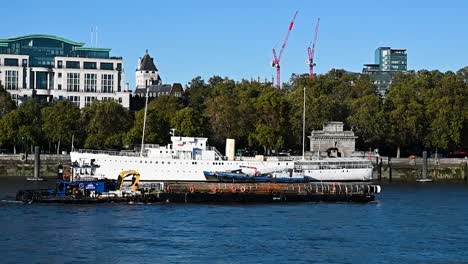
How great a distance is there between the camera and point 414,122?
14638cm

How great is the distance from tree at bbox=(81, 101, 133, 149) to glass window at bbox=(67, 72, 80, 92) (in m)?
30.0

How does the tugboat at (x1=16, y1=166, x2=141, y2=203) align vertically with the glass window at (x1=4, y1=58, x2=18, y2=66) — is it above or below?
below

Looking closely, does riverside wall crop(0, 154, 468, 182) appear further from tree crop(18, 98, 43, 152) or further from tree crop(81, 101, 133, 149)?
tree crop(81, 101, 133, 149)

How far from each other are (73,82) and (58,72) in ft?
11.4

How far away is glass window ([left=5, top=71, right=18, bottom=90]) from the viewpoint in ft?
580

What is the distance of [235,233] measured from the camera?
6694 centimetres

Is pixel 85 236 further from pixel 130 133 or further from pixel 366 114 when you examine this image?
pixel 366 114

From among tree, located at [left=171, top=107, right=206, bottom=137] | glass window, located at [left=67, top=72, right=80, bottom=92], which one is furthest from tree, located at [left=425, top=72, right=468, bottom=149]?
glass window, located at [left=67, top=72, right=80, bottom=92]

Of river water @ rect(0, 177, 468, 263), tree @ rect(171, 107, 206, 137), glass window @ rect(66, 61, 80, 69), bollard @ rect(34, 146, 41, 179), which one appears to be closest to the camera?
river water @ rect(0, 177, 468, 263)

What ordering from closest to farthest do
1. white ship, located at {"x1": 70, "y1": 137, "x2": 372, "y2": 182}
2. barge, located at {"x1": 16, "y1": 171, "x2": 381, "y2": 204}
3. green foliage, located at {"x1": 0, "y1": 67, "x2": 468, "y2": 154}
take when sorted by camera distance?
barge, located at {"x1": 16, "y1": 171, "x2": 381, "y2": 204}
white ship, located at {"x1": 70, "y1": 137, "x2": 372, "y2": 182}
green foliage, located at {"x1": 0, "y1": 67, "x2": 468, "y2": 154}

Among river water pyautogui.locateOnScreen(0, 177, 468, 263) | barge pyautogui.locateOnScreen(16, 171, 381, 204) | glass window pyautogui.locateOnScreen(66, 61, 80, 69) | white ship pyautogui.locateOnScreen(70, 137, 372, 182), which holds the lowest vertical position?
river water pyautogui.locateOnScreen(0, 177, 468, 263)

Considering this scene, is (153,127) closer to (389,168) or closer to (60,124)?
(60,124)

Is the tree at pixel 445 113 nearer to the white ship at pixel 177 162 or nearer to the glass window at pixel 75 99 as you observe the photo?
the white ship at pixel 177 162

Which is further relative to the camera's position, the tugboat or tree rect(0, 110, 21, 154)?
tree rect(0, 110, 21, 154)
